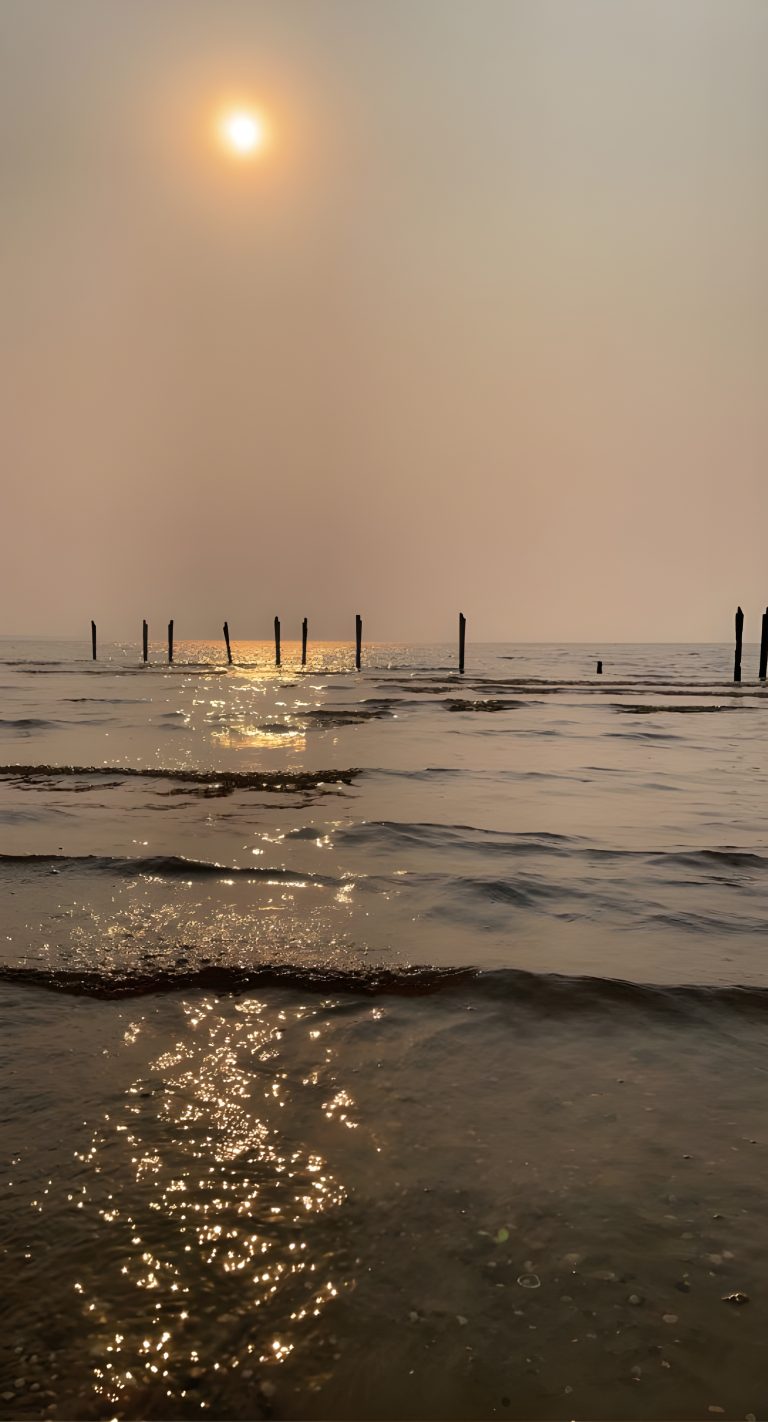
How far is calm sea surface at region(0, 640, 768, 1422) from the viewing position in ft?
6.76

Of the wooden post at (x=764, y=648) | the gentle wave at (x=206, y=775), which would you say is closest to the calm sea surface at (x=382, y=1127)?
the gentle wave at (x=206, y=775)

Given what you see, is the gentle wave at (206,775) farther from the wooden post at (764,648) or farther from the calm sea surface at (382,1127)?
the wooden post at (764,648)

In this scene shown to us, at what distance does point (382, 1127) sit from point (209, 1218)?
0.76 m

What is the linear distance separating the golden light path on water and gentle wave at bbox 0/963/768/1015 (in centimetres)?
79

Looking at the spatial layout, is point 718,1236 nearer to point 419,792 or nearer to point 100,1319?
point 100,1319

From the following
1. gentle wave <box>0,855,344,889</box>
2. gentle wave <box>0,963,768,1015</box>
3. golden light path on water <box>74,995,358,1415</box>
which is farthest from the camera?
gentle wave <box>0,855,344,889</box>

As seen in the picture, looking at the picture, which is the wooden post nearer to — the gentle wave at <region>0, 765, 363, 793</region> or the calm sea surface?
the gentle wave at <region>0, 765, 363, 793</region>

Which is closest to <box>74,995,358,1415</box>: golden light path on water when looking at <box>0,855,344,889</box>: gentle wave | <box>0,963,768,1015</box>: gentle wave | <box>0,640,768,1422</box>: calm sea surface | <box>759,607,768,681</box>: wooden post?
<box>0,640,768,1422</box>: calm sea surface

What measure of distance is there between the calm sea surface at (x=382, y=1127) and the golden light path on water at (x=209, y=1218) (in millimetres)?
10

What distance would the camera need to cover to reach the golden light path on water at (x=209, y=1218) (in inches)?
81.0

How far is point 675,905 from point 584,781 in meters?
6.24

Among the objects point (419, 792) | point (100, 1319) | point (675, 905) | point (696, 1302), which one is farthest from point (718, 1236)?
point (419, 792)

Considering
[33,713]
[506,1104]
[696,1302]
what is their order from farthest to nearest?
[33,713] → [506,1104] → [696,1302]

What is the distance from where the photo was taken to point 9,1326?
2111mm
